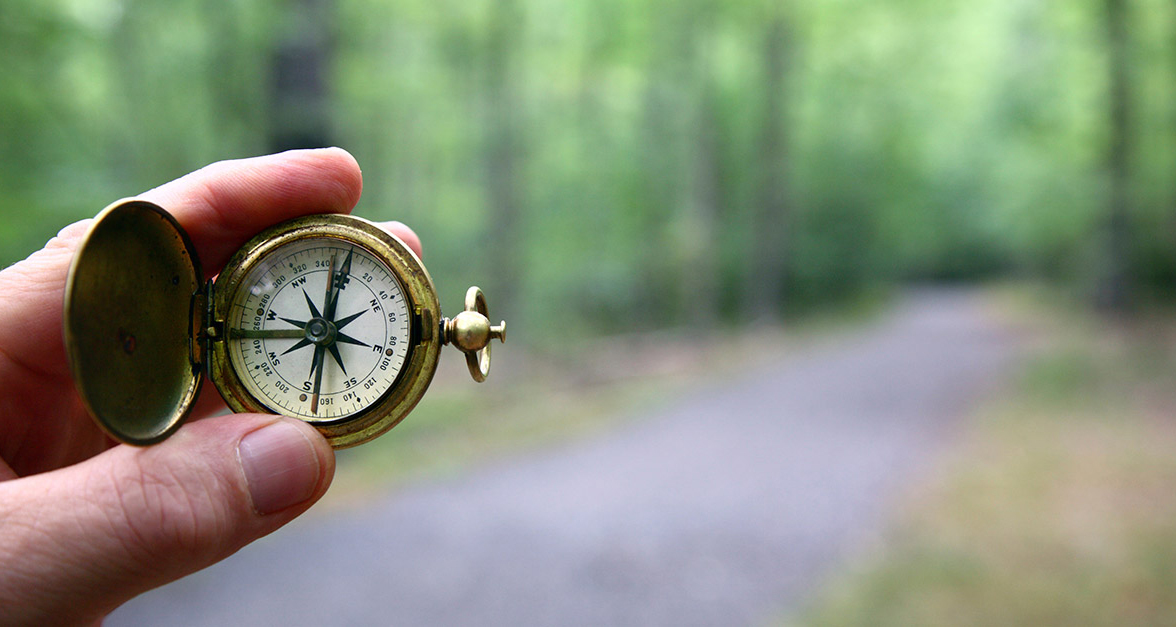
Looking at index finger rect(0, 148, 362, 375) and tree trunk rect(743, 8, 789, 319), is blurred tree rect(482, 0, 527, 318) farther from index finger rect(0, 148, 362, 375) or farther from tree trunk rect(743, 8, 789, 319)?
index finger rect(0, 148, 362, 375)

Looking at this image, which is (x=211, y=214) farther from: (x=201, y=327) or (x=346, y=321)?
(x=346, y=321)

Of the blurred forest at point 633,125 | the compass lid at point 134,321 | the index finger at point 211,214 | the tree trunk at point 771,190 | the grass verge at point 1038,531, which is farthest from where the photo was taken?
the tree trunk at point 771,190

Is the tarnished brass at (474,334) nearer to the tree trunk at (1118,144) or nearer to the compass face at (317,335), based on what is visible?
the compass face at (317,335)

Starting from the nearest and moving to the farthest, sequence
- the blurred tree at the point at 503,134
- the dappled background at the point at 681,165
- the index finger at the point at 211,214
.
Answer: the index finger at the point at 211,214
the dappled background at the point at 681,165
the blurred tree at the point at 503,134

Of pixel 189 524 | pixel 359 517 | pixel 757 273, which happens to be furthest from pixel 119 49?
pixel 757 273

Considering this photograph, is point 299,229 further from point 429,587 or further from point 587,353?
point 587,353

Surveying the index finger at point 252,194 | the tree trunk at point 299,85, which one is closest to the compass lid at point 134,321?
the index finger at point 252,194
